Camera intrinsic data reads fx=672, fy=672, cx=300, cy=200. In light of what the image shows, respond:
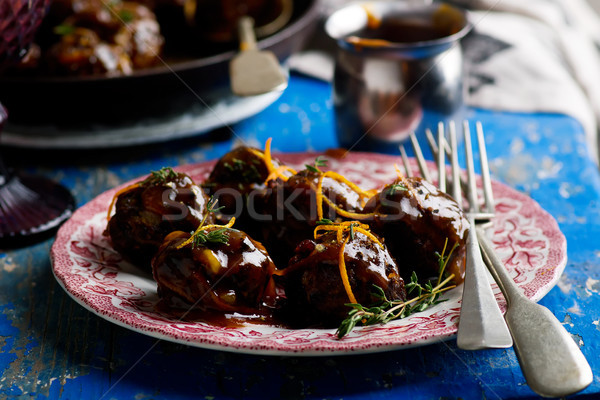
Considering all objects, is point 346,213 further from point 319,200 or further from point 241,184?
point 241,184

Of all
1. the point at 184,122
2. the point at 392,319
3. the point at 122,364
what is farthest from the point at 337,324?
the point at 184,122

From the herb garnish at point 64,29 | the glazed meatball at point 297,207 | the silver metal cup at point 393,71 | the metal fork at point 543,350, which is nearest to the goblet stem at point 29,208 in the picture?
the herb garnish at point 64,29

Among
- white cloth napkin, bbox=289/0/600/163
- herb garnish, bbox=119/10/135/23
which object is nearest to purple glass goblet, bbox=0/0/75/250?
herb garnish, bbox=119/10/135/23

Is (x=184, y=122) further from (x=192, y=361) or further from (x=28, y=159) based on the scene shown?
(x=192, y=361)

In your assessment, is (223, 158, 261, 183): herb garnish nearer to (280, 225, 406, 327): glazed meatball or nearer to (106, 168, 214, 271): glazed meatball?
(106, 168, 214, 271): glazed meatball

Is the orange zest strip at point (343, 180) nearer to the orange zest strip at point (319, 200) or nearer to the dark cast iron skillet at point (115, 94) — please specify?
the orange zest strip at point (319, 200)

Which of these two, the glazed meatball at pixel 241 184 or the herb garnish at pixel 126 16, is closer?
the glazed meatball at pixel 241 184
